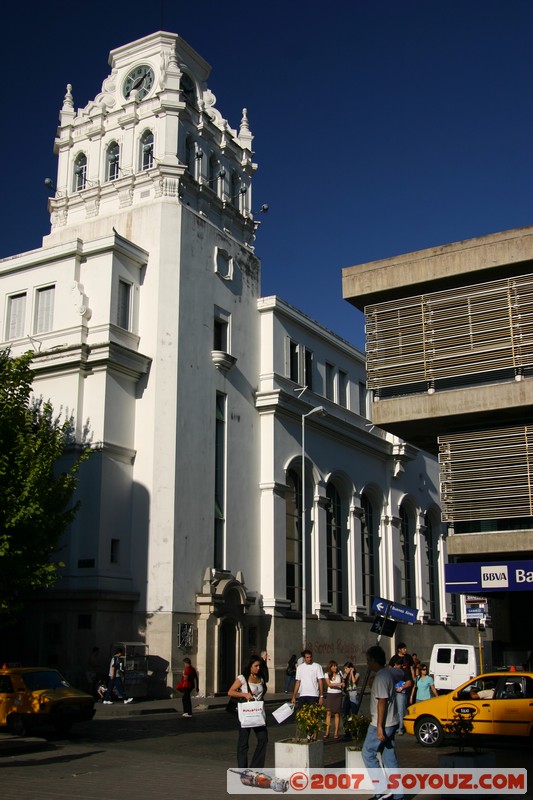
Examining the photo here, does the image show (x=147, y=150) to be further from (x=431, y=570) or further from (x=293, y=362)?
(x=431, y=570)

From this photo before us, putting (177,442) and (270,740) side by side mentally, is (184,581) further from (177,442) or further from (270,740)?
(270,740)

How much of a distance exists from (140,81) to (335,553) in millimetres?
24818

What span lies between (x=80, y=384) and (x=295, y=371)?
1284cm

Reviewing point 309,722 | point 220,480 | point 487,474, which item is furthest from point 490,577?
point 220,480

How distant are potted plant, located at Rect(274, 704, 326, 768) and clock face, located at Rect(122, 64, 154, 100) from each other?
3429 centimetres

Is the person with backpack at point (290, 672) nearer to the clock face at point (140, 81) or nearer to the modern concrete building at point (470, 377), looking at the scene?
the modern concrete building at point (470, 377)

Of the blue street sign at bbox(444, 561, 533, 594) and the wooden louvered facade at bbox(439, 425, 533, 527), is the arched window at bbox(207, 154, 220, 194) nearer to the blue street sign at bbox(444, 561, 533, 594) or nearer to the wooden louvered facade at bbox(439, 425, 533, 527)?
the wooden louvered facade at bbox(439, 425, 533, 527)

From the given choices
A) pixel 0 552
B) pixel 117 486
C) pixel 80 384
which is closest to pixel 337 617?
pixel 117 486

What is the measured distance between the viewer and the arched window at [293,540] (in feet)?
131

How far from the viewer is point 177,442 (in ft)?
111

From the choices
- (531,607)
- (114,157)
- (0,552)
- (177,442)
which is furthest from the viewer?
(114,157)

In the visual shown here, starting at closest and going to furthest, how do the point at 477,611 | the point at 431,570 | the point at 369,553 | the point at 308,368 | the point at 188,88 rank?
the point at 477,611 → the point at 188,88 → the point at 308,368 → the point at 369,553 → the point at 431,570

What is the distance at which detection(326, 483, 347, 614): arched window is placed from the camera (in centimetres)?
4325

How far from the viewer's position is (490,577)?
913 inches
